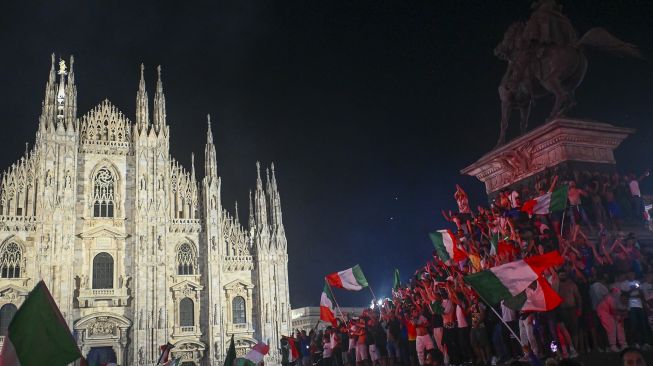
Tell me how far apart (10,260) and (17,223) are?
2.13 meters

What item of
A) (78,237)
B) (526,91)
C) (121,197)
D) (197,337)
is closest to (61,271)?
(78,237)

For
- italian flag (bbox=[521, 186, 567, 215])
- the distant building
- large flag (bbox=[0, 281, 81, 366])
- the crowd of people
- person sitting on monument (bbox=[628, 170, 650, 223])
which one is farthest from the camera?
the distant building

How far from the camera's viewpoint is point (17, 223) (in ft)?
115

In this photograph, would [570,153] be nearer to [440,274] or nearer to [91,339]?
[440,274]

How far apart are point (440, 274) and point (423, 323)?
127 cm

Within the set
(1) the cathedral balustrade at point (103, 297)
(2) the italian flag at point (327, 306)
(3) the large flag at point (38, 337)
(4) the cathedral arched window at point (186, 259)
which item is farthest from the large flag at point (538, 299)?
(4) the cathedral arched window at point (186, 259)

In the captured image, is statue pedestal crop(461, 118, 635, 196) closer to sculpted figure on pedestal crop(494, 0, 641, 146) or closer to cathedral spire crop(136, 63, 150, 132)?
sculpted figure on pedestal crop(494, 0, 641, 146)

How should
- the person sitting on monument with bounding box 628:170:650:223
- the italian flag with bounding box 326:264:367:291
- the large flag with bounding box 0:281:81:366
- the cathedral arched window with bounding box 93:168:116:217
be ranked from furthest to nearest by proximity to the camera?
the cathedral arched window with bounding box 93:168:116:217 < the italian flag with bounding box 326:264:367:291 < the person sitting on monument with bounding box 628:170:650:223 < the large flag with bounding box 0:281:81:366

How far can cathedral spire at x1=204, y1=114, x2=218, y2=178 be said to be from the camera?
131 ft

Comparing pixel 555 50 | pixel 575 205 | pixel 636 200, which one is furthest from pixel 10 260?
pixel 636 200

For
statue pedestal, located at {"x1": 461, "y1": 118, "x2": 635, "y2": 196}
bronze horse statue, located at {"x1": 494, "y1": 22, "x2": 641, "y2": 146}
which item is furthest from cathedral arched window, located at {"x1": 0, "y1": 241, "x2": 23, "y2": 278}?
statue pedestal, located at {"x1": 461, "y1": 118, "x2": 635, "y2": 196}

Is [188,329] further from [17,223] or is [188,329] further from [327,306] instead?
[327,306]

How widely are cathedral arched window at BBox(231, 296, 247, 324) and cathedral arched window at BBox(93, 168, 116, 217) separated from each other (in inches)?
372

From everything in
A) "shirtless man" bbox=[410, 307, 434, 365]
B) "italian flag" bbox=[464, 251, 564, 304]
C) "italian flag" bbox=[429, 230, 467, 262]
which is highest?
"italian flag" bbox=[429, 230, 467, 262]
